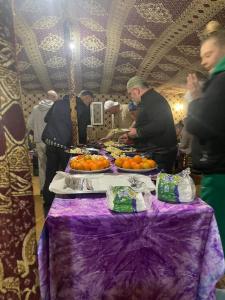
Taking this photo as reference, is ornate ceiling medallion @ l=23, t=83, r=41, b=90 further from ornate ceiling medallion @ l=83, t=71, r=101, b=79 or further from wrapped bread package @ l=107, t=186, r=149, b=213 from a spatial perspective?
wrapped bread package @ l=107, t=186, r=149, b=213

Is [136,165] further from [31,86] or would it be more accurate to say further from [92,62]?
[31,86]

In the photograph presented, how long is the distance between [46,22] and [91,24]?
69cm

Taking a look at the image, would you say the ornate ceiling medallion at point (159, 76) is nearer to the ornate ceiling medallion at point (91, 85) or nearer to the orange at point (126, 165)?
the ornate ceiling medallion at point (91, 85)

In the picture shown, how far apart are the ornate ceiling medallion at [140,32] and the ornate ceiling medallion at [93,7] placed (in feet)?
1.82

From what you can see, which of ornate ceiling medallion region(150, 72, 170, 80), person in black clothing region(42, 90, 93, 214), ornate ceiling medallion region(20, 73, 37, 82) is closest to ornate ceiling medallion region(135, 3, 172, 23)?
person in black clothing region(42, 90, 93, 214)

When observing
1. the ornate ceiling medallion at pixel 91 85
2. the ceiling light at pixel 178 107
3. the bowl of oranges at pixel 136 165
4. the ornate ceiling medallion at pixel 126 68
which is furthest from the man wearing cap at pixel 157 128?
the ceiling light at pixel 178 107

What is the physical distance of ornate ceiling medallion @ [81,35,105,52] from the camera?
4.85 meters

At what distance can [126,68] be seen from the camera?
693 cm

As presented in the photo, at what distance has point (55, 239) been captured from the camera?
3.98ft

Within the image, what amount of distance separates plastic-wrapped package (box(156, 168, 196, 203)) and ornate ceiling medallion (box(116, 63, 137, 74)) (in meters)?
5.55

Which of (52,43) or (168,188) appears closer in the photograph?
(168,188)

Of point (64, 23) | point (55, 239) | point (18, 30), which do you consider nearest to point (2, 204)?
point (55, 239)

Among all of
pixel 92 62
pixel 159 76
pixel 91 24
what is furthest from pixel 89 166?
pixel 159 76

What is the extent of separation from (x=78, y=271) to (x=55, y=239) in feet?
0.63
